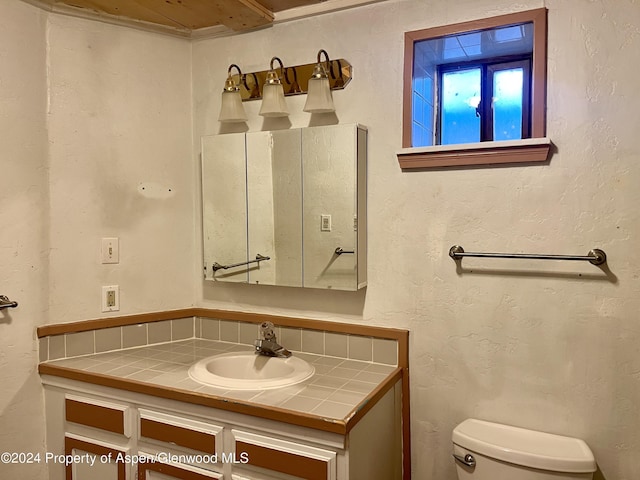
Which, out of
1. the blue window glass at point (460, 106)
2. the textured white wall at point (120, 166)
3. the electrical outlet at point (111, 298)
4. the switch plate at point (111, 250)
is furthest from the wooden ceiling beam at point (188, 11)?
the electrical outlet at point (111, 298)

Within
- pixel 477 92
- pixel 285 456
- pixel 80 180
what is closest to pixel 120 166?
pixel 80 180

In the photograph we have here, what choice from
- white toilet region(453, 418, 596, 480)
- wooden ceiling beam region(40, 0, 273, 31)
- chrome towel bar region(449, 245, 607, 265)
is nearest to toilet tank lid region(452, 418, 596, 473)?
white toilet region(453, 418, 596, 480)

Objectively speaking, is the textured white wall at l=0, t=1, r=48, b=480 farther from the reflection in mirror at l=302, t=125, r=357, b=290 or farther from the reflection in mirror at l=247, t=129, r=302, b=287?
the reflection in mirror at l=302, t=125, r=357, b=290

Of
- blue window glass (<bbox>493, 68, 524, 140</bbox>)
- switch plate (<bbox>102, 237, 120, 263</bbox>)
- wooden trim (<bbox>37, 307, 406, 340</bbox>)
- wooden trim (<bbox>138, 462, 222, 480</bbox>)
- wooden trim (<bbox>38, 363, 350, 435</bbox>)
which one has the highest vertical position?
blue window glass (<bbox>493, 68, 524, 140</bbox>)

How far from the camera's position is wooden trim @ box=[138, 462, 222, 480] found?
148 centimetres

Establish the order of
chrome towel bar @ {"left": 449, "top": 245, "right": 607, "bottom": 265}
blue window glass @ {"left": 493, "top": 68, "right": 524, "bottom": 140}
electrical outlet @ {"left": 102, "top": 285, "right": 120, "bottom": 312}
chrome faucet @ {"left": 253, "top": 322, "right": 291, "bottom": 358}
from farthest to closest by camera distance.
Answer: electrical outlet @ {"left": 102, "top": 285, "right": 120, "bottom": 312} < chrome faucet @ {"left": 253, "top": 322, "right": 291, "bottom": 358} < blue window glass @ {"left": 493, "top": 68, "right": 524, "bottom": 140} < chrome towel bar @ {"left": 449, "top": 245, "right": 607, "bottom": 265}

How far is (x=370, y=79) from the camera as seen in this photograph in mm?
1748

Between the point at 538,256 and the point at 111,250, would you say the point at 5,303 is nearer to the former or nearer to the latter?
the point at 111,250

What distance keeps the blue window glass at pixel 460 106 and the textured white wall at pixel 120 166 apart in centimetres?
108

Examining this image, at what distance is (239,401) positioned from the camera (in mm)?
1401

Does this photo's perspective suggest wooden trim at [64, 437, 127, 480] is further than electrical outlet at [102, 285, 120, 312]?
No

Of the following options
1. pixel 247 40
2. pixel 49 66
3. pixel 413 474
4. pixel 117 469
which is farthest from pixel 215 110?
pixel 413 474

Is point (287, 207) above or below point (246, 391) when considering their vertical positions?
above

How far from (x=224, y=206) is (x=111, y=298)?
578 millimetres
